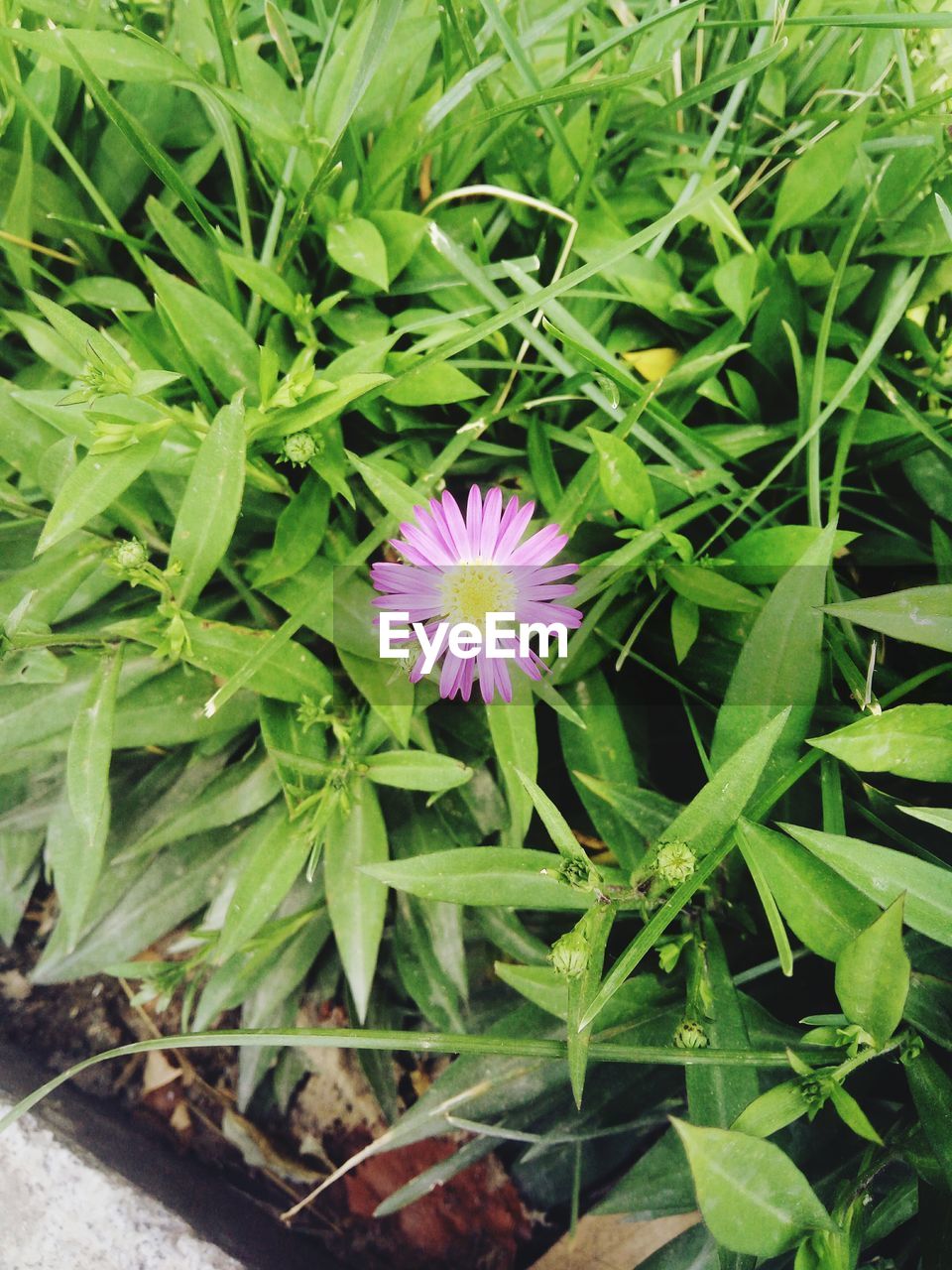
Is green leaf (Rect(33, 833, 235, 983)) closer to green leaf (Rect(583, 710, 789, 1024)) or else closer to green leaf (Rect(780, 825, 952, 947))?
green leaf (Rect(583, 710, 789, 1024))

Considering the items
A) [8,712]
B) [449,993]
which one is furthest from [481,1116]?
[8,712]

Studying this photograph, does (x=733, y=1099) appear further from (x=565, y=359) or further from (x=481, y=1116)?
(x=565, y=359)

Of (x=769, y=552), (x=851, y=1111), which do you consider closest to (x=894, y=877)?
(x=851, y=1111)

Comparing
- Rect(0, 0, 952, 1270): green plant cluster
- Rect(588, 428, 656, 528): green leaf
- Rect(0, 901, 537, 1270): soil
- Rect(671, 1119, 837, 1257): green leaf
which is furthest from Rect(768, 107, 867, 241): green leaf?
Rect(0, 901, 537, 1270): soil

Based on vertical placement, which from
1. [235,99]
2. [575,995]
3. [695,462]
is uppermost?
[235,99]

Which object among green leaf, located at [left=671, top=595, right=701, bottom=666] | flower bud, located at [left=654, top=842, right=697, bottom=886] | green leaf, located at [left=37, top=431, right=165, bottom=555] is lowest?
flower bud, located at [left=654, top=842, right=697, bottom=886]

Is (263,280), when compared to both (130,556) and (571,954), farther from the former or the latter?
(571,954)
